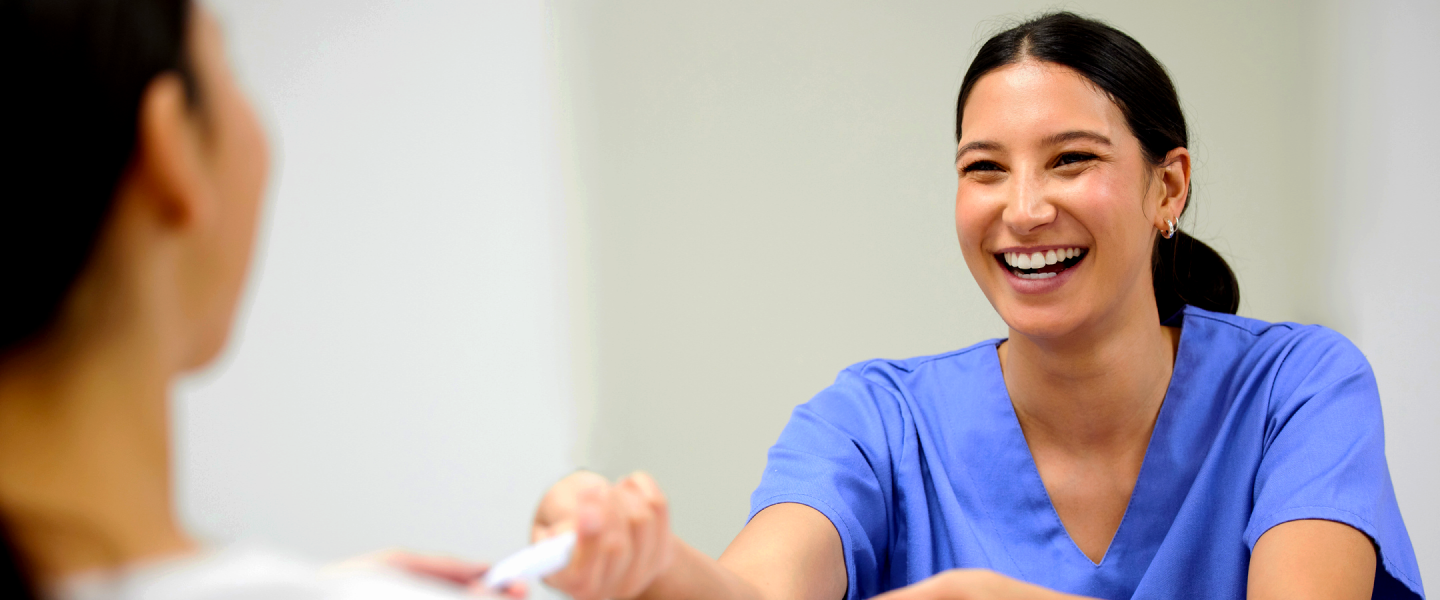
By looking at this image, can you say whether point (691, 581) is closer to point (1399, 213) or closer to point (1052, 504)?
point (1052, 504)

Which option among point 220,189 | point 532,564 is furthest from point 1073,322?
point 220,189

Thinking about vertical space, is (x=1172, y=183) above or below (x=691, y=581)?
above

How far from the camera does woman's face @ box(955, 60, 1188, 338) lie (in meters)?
0.95

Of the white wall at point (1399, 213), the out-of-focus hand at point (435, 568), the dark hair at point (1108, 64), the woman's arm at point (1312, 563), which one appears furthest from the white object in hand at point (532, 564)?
the white wall at point (1399, 213)

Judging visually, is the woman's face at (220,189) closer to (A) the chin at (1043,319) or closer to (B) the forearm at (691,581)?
(B) the forearm at (691,581)

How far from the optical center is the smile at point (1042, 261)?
0.97 meters

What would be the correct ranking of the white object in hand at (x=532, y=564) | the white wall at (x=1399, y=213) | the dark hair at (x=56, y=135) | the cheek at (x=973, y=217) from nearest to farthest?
1. the dark hair at (x=56, y=135)
2. the white object in hand at (x=532, y=564)
3. the cheek at (x=973, y=217)
4. the white wall at (x=1399, y=213)

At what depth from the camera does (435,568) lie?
564 millimetres

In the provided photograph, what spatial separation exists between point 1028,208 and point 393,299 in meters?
1.13

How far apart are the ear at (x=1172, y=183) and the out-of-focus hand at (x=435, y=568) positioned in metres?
0.74

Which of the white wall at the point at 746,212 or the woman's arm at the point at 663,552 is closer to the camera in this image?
the woman's arm at the point at 663,552

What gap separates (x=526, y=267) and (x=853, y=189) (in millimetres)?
576

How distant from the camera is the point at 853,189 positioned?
181 centimetres

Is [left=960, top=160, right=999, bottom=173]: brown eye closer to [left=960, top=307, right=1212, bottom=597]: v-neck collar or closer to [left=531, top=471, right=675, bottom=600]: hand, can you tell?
[left=960, top=307, right=1212, bottom=597]: v-neck collar
